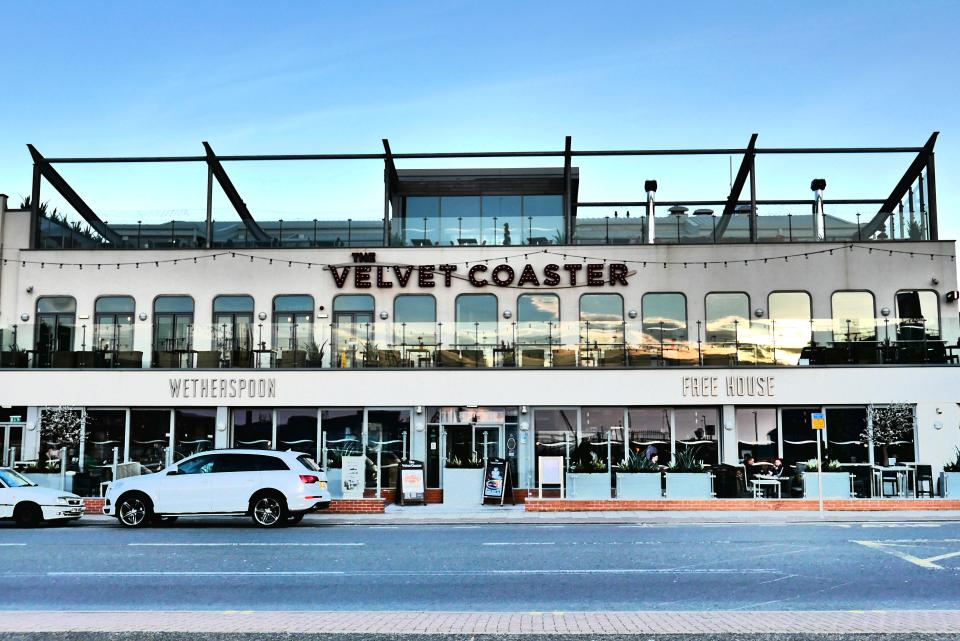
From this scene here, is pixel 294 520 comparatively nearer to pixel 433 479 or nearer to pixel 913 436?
pixel 433 479

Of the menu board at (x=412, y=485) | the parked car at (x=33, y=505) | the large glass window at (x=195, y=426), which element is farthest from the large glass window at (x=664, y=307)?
the parked car at (x=33, y=505)

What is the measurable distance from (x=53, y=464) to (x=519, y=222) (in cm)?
1513

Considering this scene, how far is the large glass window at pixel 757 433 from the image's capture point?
29.6 m

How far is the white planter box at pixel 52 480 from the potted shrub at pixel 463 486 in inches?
380

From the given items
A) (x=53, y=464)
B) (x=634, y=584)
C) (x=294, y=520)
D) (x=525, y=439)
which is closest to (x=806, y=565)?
(x=634, y=584)

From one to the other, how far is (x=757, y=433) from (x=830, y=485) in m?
3.90

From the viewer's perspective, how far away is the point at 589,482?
2598cm

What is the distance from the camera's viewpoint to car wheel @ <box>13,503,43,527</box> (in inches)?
884

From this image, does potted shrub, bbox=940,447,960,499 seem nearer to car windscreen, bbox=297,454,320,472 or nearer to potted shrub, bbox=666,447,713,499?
potted shrub, bbox=666,447,713,499

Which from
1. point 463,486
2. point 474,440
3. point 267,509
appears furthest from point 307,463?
point 474,440

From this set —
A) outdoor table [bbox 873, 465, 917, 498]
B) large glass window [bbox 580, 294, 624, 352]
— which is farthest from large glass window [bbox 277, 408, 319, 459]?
outdoor table [bbox 873, 465, 917, 498]

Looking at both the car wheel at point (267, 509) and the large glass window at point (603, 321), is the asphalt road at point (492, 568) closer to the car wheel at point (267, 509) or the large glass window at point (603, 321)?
the car wheel at point (267, 509)

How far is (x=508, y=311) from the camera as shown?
3241cm

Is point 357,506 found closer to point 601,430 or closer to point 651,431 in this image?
point 601,430
